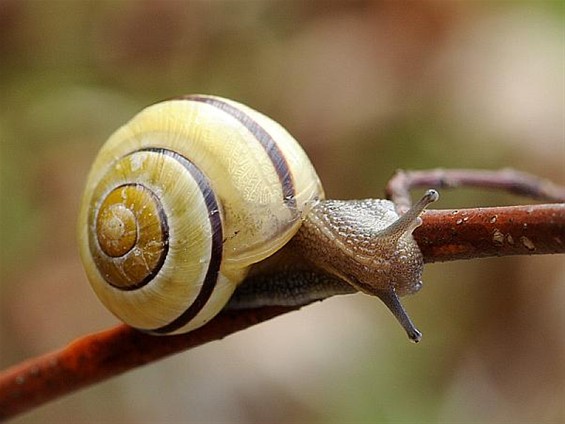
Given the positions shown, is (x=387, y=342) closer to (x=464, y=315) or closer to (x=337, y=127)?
(x=464, y=315)

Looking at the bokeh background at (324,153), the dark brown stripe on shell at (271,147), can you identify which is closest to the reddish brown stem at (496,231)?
the dark brown stripe on shell at (271,147)

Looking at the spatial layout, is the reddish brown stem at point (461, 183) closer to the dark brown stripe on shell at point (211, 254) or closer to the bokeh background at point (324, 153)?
the dark brown stripe on shell at point (211, 254)

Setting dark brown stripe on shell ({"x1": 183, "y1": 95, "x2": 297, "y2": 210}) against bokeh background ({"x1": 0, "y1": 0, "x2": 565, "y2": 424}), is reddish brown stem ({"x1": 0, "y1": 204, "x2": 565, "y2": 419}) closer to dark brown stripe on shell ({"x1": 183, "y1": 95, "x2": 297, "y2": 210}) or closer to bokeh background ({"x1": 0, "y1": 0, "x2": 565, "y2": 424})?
dark brown stripe on shell ({"x1": 183, "y1": 95, "x2": 297, "y2": 210})

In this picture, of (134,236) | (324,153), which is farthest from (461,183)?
(324,153)

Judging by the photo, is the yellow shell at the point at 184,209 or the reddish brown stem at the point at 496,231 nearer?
the reddish brown stem at the point at 496,231

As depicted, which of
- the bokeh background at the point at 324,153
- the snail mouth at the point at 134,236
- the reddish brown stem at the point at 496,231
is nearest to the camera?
the reddish brown stem at the point at 496,231

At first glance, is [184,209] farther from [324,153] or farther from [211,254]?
[324,153]

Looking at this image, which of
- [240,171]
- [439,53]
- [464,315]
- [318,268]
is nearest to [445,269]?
[464,315]
